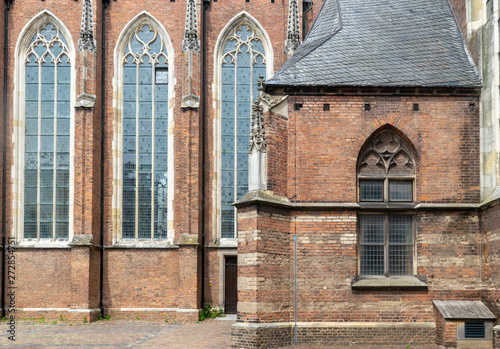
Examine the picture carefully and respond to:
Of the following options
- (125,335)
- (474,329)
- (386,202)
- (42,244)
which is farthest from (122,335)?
(474,329)

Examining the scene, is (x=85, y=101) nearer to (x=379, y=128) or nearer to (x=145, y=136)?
(x=145, y=136)

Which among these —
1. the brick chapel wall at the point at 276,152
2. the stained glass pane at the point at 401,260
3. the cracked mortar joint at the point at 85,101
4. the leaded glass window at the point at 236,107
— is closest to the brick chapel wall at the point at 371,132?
the brick chapel wall at the point at 276,152

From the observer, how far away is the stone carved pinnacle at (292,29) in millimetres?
22406

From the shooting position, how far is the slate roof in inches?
594

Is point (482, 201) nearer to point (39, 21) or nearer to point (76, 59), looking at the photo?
point (76, 59)

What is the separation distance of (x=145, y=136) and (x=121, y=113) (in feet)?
4.16

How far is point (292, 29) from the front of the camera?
2259cm

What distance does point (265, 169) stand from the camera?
14391mm

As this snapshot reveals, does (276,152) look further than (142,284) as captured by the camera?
No

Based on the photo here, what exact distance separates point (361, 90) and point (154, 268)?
10970 mm

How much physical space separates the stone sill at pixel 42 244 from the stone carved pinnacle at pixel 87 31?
703 cm

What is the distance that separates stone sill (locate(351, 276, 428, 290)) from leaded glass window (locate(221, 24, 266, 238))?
29.3 feet

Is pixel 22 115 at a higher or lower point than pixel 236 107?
lower

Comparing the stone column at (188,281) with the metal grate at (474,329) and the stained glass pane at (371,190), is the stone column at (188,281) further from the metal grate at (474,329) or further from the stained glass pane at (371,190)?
the metal grate at (474,329)
